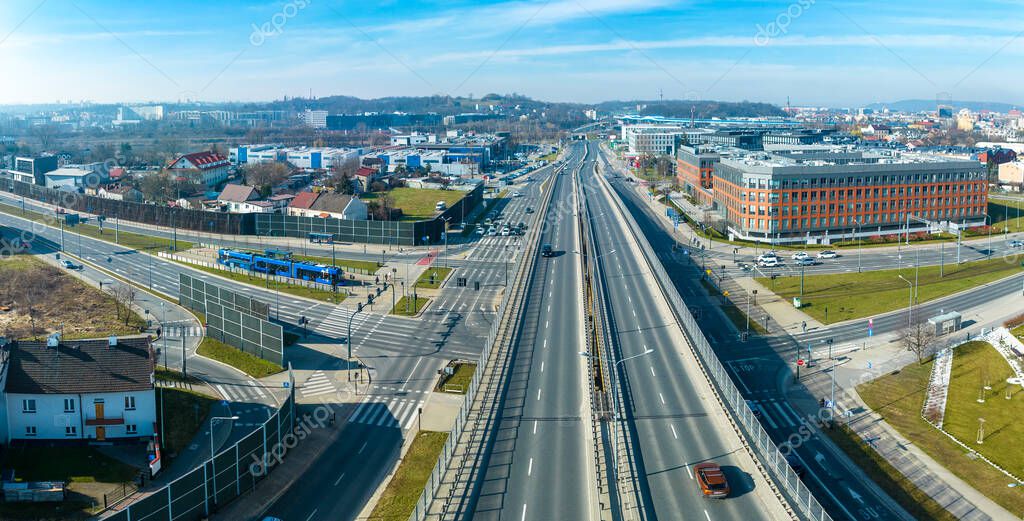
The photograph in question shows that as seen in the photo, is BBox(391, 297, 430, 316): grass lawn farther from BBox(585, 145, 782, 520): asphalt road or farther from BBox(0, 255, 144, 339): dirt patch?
BBox(0, 255, 144, 339): dirt patch

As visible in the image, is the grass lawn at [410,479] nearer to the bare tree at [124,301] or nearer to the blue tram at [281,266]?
the bare tree at [124,301]

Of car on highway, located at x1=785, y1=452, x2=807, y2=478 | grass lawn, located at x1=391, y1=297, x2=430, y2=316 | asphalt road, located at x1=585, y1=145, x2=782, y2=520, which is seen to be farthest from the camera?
grass lawn, located at x1=391, y1=297, x2=430, y2=316

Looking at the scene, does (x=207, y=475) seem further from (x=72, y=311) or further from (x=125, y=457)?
(x=72, y=311)

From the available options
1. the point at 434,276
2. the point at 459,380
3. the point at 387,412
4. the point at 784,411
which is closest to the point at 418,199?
the point at 434,276

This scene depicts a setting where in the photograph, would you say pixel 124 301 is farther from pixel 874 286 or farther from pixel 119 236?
pixel 874 286

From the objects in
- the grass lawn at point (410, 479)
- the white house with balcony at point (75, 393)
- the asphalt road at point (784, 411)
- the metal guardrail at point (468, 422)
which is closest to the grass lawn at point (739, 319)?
the asphalt road at point (784, 411)

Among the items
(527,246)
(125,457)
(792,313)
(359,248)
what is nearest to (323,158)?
(359,248)

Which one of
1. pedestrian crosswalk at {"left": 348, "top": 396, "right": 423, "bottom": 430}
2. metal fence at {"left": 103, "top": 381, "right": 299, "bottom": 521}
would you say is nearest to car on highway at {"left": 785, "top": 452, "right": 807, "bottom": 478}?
pedestrian crosswalk at {"left": 348, "top": 396, "right": 423, "bottom": 430}
